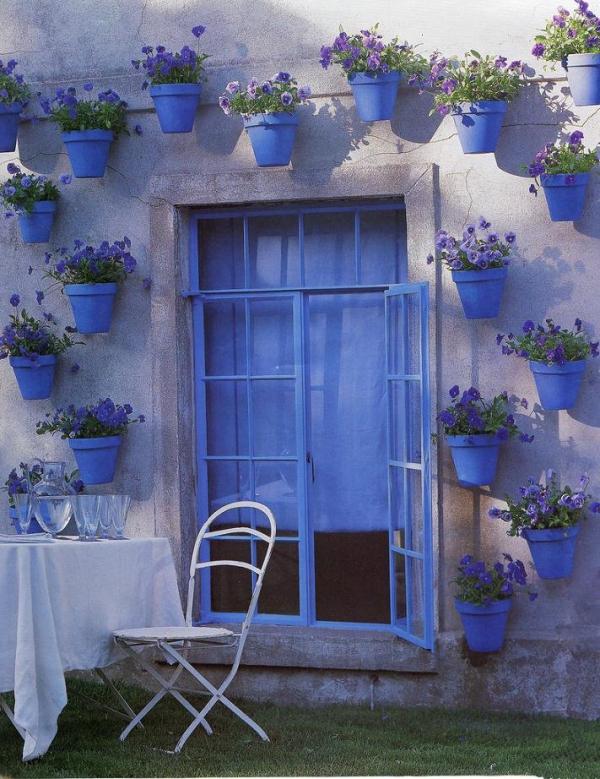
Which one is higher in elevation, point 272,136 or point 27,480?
point 272,136

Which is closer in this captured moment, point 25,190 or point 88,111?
point 88,111

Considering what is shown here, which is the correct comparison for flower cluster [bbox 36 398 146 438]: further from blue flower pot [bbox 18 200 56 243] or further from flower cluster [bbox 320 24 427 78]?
flower cluster [bbox 320 24 427 78]

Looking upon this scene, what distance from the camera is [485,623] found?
21.1ft

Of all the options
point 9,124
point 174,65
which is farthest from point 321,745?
point 9,124

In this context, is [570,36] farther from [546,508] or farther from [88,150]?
[88,150]

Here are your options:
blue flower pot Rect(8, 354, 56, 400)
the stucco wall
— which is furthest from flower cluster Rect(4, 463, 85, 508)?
blue flower pot Rect(8, 354, 56, 400)

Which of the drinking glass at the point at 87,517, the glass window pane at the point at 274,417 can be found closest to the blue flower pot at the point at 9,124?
the glass window pane at the point at 274,417

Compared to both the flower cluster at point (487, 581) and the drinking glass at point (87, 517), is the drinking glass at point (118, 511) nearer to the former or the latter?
the drinking glass at point (87, 517)

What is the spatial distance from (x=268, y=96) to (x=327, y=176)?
1.62ft

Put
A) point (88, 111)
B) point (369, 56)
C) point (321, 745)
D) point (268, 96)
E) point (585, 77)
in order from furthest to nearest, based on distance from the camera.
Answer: point (88, 111)
point (268, 96)
point (369, 56)
point (585, 77)
point (321, 745)

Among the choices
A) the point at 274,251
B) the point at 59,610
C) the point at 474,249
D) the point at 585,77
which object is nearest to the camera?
the point at 59,610

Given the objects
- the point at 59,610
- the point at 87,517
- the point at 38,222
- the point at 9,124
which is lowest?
the point at 59,610

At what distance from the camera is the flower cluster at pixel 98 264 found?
276 inches

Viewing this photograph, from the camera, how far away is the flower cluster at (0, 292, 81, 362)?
714 centimetres
